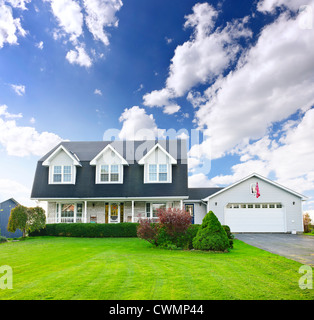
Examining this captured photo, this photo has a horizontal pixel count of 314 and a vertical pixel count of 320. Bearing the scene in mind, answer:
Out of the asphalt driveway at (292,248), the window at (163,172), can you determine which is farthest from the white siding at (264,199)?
the asphalt driveway at (292,248)

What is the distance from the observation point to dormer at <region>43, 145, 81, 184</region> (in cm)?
2538

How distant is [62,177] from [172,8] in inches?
706

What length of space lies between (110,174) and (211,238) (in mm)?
14200

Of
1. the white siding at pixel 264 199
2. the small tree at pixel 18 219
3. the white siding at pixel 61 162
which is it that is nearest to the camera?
the small tree at pixel 18 219

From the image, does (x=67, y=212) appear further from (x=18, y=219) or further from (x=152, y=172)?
(x=152, y=172)

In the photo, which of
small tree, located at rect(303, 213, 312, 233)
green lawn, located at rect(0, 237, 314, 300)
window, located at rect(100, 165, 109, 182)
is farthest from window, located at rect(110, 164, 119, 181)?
small tree, located at rect(303, 213, 312, 233)

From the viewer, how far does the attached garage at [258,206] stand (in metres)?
26.2

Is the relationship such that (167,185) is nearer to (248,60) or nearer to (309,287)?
(248,60)

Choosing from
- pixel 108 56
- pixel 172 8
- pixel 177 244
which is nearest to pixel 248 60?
pixel 172 8

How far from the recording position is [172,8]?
45.9ft

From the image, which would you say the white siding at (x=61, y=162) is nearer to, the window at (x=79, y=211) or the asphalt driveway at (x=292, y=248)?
the window at (x=79, y=211)

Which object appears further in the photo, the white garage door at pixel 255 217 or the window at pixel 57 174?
the white garage door at pixel 255 217
